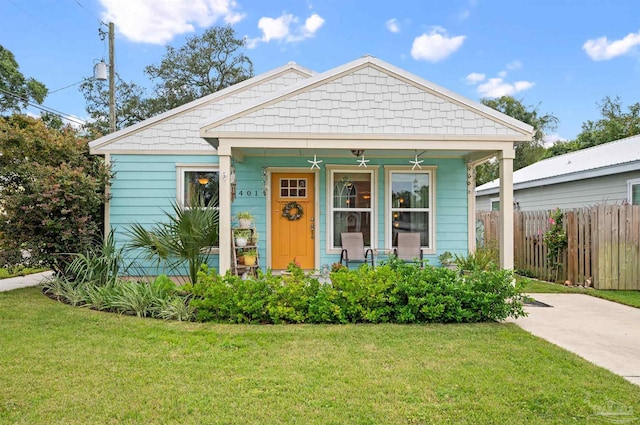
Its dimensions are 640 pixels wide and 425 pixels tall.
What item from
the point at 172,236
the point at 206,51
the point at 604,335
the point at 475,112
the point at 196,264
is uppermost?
the point at 206,51

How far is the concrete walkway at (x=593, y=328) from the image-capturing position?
402 cm

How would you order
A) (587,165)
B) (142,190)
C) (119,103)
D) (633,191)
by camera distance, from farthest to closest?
(119,103)
(587,165)
(633,191)
(142,190)

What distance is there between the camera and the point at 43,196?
671 cm

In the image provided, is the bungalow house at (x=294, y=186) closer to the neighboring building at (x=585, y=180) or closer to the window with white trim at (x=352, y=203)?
the window with white trim at (x=352, y=203)

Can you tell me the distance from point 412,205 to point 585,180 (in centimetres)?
535

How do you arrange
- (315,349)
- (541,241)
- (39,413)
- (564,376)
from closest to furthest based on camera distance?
1. (39,413)
2. (564,376)
3. (315,349)
4. (541,241)

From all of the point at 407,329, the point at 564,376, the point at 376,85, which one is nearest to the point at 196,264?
the point at 407,329

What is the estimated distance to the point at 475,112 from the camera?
6.49 m

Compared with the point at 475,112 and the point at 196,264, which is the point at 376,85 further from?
the point at 196,264

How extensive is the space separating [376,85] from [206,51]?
1887 cm

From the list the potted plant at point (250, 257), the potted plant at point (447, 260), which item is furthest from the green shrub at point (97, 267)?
the potted plant at point (447, 260)

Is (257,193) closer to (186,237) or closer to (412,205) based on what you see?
(186,237)

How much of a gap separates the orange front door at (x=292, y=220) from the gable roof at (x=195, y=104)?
6.37ft

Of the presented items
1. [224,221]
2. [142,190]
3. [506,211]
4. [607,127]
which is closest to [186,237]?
[224,221]
